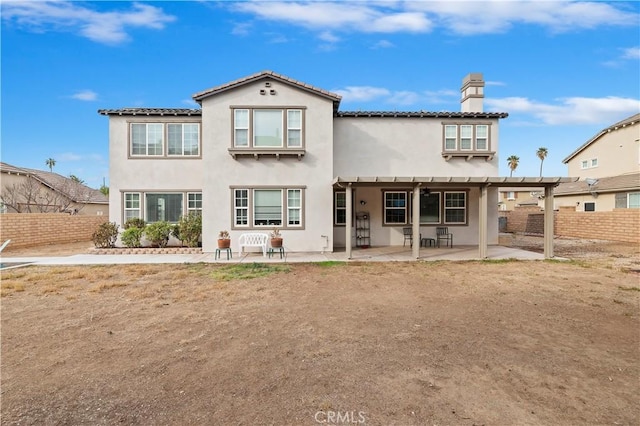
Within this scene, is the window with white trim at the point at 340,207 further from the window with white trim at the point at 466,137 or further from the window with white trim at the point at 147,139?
the window with white trim at the point at 147,139

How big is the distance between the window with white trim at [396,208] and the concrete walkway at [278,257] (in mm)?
2194

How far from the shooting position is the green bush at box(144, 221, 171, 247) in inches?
564

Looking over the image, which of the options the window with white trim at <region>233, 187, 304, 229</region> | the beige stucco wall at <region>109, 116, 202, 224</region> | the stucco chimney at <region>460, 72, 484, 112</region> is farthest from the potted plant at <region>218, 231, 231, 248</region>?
the stucco chimney at <region>460, 72, 484, 112</region>

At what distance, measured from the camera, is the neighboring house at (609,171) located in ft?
74.1

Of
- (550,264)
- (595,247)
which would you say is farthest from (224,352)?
(595,247)

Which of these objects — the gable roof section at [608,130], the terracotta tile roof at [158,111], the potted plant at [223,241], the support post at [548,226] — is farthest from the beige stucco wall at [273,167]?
the gable roof section at [608,130]

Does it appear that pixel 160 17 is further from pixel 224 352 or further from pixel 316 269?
pixel 224 352

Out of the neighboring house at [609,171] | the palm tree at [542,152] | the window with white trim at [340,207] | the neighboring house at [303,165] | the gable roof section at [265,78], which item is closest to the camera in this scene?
the gable roof section at [265,78]

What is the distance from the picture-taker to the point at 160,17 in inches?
473

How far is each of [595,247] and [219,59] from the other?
20.8 meters

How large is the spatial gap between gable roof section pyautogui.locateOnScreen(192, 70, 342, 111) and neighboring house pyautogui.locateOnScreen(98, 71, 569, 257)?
0.05m

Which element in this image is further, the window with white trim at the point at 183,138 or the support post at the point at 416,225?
the window with white trim at the point at 183,138

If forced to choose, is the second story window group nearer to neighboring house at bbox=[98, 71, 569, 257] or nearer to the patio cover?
neighboring house at bbox=[98, 71, 569, 257]

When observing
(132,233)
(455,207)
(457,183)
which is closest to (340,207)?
(457,183)
